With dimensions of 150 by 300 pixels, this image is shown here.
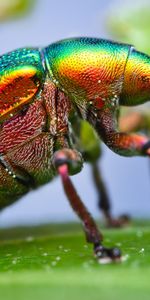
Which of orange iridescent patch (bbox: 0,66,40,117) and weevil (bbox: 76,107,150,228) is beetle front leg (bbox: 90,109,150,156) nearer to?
orange iridescent patch (bbox: 0,66,40,117)

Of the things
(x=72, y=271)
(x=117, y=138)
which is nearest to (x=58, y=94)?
(x=117, y=138)

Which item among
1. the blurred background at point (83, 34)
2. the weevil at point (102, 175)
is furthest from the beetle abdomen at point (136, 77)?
the weevil at point (102, 175)

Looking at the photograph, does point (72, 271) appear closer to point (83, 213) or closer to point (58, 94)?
point (83, 213)

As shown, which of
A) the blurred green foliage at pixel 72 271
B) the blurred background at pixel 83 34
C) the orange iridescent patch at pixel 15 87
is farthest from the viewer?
the blurred background at pixel 83 34

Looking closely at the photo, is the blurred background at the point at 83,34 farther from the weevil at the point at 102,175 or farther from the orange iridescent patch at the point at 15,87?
the orange iridescent patch at the point at 15,87

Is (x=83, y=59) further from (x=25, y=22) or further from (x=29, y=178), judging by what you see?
(x=25, y=22)

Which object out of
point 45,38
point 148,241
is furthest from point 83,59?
point 45,38
